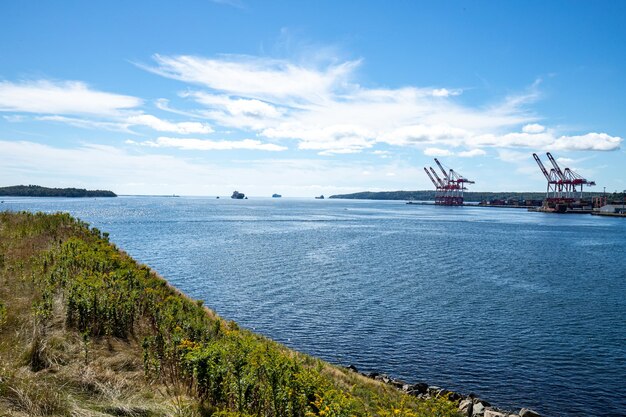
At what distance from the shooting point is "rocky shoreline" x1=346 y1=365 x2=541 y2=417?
1788 centimetres

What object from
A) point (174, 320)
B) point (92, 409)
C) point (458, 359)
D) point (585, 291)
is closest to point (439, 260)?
point (585, 291)

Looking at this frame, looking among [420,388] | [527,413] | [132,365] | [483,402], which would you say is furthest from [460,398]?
[132,365]

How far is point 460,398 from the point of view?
1928 centimetres

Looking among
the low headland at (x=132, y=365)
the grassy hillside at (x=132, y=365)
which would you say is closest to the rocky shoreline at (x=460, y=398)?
the low headland at (x=132, y=365)

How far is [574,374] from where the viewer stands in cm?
2328

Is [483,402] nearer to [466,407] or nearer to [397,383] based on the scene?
[466,407]

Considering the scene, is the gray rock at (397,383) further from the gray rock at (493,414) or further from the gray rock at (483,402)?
the gray rock at (493,414)

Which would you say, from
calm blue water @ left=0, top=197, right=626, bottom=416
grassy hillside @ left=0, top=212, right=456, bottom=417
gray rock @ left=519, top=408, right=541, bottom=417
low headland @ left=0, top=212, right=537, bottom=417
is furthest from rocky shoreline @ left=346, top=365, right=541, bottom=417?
grassy hillside @ left=0, top=212, right=456, bottom=417

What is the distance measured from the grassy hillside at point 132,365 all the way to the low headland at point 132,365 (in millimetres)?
26

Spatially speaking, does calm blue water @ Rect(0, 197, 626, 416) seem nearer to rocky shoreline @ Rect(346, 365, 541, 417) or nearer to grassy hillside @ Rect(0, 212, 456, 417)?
rocky shoreline @ Rect(346, 365, 541, 417)

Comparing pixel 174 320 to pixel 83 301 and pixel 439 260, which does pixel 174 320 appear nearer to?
pixel 83 301

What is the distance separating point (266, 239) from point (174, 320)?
6951 centimetres

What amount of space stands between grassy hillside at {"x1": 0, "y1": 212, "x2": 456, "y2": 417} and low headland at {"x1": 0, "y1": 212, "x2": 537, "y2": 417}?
1.0 inches

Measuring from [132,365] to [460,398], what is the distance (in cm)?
1415
